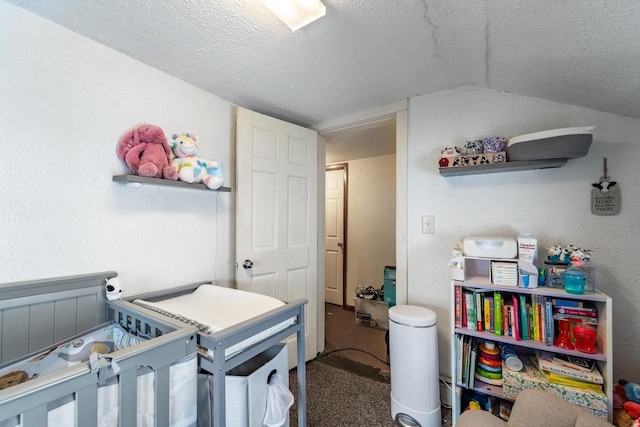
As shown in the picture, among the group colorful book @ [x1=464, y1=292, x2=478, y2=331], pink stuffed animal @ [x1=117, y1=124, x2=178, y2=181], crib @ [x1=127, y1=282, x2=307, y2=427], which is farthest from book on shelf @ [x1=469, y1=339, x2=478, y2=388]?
pink stuffed animal @ [x1=117, y1=124, x2=178, y2=181]

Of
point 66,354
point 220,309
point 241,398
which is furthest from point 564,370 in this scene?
point 66,354

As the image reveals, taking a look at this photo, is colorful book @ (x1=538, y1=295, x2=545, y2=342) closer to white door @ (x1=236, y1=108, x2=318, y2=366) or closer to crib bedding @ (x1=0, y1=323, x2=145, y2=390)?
white door @ (x1=236, y1=108, x2=318, y2=366)

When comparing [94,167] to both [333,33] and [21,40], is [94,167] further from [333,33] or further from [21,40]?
[333,33]

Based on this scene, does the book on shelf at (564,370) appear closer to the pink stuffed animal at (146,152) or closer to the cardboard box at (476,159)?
the cardboard box at (476,159)

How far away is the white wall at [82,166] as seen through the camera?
3.57ft

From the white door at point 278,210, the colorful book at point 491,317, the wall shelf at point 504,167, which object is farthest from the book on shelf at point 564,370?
the white door at point 278,210

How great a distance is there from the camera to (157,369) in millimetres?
830

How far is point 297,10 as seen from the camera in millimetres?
1039

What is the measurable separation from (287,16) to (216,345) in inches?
49.8

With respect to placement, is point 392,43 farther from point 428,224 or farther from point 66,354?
point 66,354

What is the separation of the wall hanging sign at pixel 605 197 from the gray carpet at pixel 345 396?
148cm

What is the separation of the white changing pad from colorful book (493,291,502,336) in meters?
1.08

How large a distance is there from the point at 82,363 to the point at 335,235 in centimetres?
344

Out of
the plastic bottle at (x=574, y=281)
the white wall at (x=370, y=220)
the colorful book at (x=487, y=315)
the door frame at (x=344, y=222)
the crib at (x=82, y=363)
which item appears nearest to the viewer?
the crib at (x=82, y=363)
